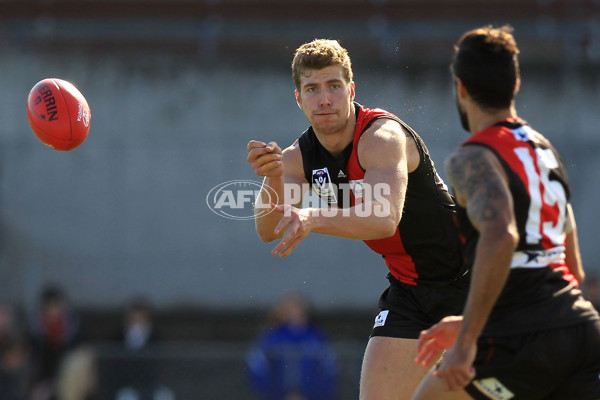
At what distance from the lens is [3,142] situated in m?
12.5

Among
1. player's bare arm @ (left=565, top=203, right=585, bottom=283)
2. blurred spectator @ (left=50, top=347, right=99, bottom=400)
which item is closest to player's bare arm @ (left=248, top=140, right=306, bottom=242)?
player's bare arm @ (left=565, top=203, right=585, bottom=283)

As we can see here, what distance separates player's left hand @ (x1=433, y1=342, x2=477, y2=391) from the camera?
3408mm

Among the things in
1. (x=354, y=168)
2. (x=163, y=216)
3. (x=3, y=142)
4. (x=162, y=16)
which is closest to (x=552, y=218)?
(x=354, y=168)

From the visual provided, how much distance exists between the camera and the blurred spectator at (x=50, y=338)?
32.7 ft

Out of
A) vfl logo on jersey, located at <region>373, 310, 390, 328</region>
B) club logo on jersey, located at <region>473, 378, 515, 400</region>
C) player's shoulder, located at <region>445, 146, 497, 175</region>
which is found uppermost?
player's shoulder, located at <region>445, 146, 497, 175</region>

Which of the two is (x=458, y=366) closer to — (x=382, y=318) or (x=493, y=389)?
(x=493, y=389)

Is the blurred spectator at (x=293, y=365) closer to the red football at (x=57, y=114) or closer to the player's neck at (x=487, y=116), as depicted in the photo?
the red football at (x=57, y=114)

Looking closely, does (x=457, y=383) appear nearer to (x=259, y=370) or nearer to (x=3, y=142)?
(x=259, y=370)

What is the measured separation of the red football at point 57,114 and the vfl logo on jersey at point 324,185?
2.01 m

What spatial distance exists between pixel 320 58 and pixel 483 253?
7.48 feet

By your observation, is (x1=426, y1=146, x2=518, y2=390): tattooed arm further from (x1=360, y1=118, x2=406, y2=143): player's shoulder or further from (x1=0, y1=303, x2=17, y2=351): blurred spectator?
(x1=0, y1=303, x2=17, y2=351): blurred spectator

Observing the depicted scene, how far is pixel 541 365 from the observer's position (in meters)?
3.57

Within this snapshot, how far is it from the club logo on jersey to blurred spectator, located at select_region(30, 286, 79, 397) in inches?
288

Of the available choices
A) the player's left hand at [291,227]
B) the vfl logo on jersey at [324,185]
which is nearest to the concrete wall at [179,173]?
the vfl logo on jersey at [324,185]
